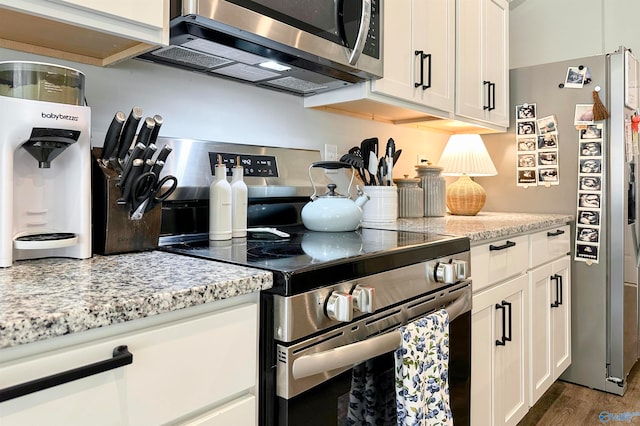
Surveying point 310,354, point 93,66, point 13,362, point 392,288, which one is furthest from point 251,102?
point 13,362

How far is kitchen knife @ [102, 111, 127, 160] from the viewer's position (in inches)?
37.2

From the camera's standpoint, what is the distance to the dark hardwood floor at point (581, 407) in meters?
2.00

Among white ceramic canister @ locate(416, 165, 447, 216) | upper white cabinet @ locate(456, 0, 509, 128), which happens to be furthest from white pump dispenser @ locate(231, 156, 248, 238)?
upper white cabinet @ locate(456, 0, 509, 128)

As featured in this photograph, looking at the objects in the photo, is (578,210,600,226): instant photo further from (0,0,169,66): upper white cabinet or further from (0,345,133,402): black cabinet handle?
(0,345,133,402): black cabinet handle

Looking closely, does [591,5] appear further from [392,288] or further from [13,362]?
[13,362]

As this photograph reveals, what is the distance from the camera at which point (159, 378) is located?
2.09 feet

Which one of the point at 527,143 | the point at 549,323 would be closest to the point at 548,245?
the point at 549,323

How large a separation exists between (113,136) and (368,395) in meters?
0.83

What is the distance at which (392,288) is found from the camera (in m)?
1.02

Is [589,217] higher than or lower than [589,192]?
lower

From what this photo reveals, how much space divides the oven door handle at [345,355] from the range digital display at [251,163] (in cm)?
74

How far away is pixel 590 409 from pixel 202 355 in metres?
2.18

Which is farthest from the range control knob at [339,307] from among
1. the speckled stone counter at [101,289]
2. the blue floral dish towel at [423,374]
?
the blue floral dish towel at [423,374]

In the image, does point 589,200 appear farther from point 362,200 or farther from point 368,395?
point 368,395
